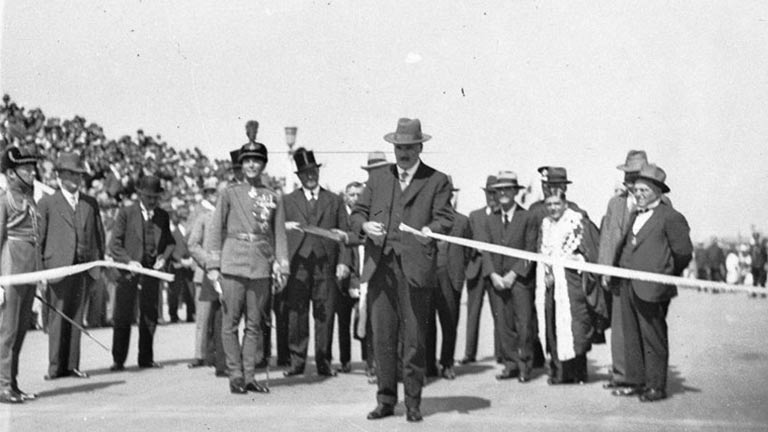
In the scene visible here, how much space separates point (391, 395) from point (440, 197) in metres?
1.55

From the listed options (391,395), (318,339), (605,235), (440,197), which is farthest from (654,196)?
(318,339)

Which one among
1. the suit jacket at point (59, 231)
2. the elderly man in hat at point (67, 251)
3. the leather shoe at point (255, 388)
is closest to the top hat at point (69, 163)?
the elderly man in hat at point (67, 251)

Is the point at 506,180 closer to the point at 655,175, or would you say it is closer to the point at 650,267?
the point at 655,175

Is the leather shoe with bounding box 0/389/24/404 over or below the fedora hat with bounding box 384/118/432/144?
below

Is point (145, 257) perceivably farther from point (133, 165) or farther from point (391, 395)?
point (133, 165)

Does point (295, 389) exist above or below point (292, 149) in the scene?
below

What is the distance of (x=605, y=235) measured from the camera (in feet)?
34.4

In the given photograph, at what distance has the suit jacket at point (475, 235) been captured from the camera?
39.8 feet

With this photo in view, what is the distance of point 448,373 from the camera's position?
11.4 meters

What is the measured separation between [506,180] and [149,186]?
391 centimetres

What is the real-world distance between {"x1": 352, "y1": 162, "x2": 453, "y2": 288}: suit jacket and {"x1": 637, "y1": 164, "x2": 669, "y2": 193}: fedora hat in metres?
1.99

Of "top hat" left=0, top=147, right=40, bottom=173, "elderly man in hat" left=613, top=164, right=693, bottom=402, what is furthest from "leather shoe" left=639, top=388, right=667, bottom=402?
"top hat" left=0, top=147, right=40, bottom=173

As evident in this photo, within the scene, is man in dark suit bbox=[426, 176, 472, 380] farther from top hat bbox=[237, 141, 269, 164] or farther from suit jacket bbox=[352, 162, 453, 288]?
suit jacket bbox=[352, 162, 453, 288]

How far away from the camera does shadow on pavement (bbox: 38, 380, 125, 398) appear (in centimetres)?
970
